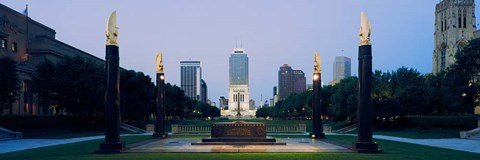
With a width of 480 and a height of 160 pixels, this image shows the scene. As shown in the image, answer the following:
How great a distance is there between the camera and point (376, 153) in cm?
2634

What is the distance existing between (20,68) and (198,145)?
189 feet

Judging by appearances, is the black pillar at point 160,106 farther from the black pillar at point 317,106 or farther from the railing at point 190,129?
the railing at point 190,129

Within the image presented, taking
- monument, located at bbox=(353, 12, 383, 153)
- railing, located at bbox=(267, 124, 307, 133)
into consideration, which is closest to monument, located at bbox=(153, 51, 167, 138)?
monument, located at bbox=(353, 12, 383, 153)

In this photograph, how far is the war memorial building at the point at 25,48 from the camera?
82688mm

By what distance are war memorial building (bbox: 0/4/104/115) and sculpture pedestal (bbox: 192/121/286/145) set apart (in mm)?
53181

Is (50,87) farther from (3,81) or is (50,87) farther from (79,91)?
(3,81)

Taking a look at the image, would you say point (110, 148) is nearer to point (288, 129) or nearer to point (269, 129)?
point (288, 129)

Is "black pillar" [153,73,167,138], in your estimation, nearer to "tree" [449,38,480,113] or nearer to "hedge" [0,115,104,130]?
"hedge" [0,115,104,130]

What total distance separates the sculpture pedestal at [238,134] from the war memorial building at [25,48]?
53181 mm

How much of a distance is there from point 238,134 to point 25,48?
7286 centimetres

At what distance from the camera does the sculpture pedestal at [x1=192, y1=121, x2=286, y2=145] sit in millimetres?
34250

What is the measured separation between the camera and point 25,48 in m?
94.2

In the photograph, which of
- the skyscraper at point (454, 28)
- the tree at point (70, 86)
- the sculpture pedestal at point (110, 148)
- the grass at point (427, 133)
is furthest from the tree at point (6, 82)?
the skyscraper at point (454, 28)

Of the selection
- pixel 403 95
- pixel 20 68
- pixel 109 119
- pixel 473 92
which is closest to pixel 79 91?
pixel 20 68
